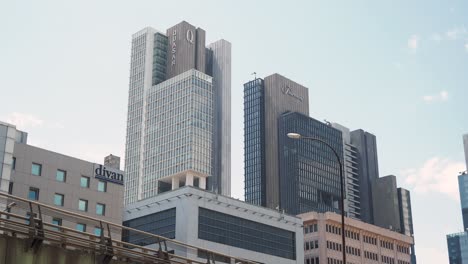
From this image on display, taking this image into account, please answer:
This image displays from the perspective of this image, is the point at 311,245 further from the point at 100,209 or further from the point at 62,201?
the point at 62,201

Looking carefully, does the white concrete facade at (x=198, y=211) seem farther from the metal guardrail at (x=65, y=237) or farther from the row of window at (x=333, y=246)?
the metal guardrail at (x=65, y=237)

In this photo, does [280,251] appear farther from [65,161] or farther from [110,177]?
[65,161]

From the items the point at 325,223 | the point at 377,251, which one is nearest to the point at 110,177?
the point at 325,223

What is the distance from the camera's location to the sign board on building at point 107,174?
3760 inches

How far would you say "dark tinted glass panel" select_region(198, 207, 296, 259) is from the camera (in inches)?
4158

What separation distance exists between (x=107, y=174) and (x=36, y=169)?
37.4 ft

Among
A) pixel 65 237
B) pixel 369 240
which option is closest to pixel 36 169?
pixel 65 237

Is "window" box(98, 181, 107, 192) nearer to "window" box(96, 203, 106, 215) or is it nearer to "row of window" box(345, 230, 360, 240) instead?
"window" box(96, 203, 106, 215)

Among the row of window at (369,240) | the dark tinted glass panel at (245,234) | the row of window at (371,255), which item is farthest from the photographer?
the row of window at (369,240)

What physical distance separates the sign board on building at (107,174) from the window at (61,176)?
5.06 m

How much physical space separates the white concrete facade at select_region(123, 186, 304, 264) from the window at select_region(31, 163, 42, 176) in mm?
23748

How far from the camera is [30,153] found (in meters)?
88.0

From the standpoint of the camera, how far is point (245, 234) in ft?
366

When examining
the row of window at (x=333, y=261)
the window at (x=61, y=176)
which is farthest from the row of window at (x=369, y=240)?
the window at (x=61, y=176)
